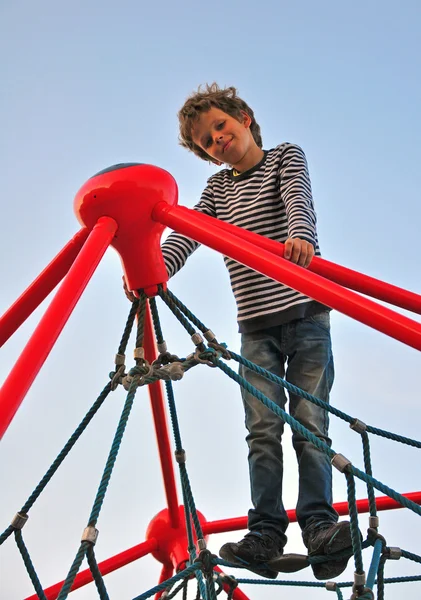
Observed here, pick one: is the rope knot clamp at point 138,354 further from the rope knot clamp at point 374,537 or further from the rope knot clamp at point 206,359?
the rope knot clamp at point 374,537

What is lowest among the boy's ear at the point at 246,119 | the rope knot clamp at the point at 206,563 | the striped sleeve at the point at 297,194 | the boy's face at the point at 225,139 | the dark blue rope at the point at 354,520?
the rope knot clamp at the point at 206,563

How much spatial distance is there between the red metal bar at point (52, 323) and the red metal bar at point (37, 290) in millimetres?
90

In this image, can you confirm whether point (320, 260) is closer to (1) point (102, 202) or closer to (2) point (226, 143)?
(1) point (102, 202)

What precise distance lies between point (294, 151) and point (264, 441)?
70 cm

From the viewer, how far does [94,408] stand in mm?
1193

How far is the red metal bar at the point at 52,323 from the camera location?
2.29 ft

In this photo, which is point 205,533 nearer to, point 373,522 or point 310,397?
point 373,522

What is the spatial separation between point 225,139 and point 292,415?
695 mm

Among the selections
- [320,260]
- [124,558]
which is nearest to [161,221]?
[320,260]

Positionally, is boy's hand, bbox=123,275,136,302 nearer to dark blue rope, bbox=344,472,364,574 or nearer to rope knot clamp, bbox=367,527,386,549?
dark blue rope, bbox=344,472,364,574

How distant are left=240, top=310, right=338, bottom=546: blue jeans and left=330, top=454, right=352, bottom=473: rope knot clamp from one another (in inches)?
12.1

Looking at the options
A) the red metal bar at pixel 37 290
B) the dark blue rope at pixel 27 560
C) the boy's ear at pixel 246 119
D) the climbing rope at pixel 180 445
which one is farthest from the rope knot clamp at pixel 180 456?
the boy's ear at pixel 246 119

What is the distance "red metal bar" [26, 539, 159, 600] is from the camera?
157 cm

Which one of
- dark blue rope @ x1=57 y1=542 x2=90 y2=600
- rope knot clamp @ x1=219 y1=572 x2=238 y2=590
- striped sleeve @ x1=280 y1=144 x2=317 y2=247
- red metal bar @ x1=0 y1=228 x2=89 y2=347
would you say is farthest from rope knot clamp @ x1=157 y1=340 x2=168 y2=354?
rope knot clamp @ x1=219 y1=572 x2=238 y2=590
